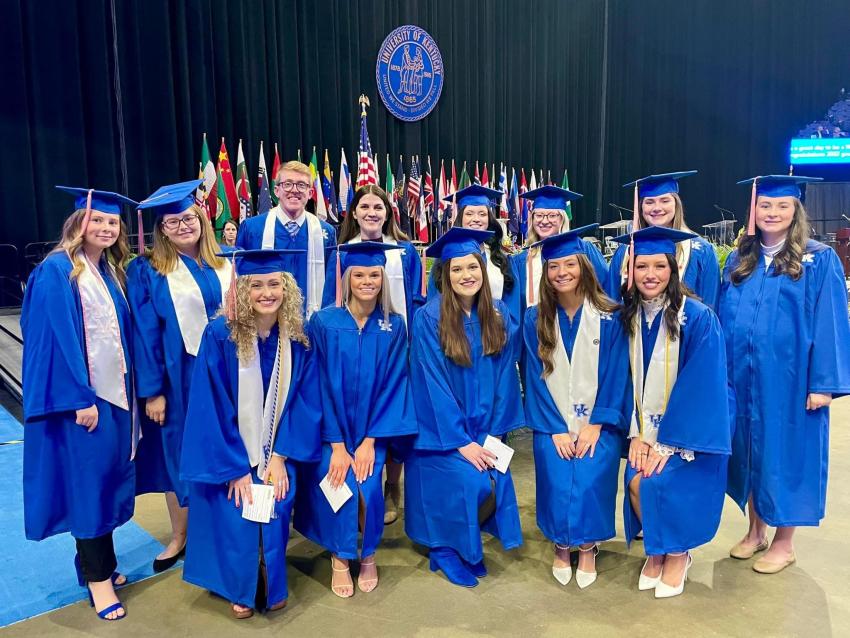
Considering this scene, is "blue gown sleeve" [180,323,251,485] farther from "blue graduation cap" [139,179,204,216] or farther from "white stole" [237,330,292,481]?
"blue graduation cap" [139,179,204,216]

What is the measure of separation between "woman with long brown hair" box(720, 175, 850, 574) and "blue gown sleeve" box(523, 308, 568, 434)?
82 centimetres

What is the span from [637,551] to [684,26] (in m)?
16.9

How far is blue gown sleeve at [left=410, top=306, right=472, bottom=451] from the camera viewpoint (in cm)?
290

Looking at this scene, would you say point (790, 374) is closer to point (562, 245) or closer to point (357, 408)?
point (562, 245)

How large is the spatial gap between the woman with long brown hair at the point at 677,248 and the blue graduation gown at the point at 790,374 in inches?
10.3

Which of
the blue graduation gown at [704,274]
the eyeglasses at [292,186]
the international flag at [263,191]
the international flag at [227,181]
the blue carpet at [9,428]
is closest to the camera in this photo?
the blue graduation gown at [704,274]

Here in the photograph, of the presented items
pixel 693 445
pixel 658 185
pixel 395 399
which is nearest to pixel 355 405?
pixel 395 399

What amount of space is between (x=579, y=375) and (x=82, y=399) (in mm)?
1982

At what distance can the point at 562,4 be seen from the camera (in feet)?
48.1

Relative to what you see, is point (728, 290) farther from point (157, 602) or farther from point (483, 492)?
point (157, 602)

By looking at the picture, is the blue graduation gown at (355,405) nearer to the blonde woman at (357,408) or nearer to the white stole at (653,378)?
the blonde woman at (357,408)

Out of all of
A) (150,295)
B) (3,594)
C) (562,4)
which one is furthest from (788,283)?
(562,4)

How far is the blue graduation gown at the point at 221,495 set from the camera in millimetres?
2596

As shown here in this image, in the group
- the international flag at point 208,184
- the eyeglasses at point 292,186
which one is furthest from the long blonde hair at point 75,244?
the international flag at point 208,184
